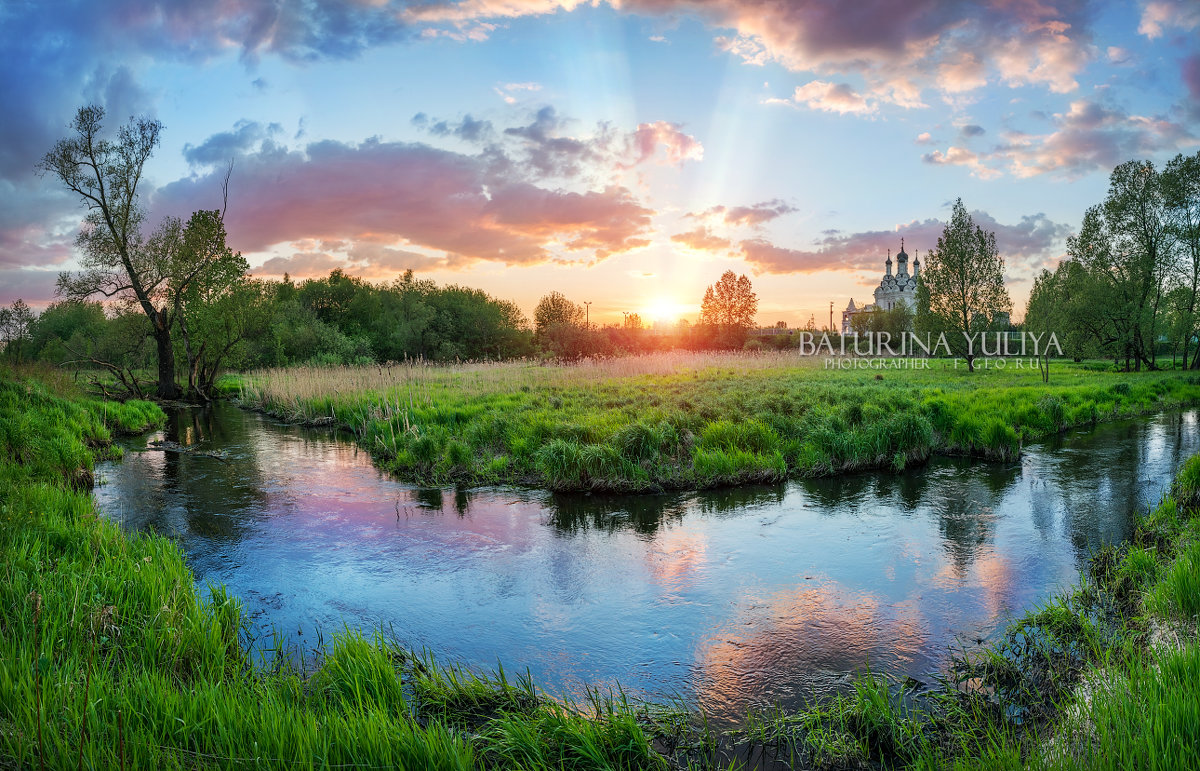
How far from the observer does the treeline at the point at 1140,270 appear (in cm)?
3366

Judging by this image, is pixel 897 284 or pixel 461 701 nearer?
pixel 461 701

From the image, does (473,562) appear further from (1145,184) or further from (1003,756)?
(1145,184)

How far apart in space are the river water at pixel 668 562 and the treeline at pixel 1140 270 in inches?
1084

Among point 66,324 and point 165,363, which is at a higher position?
point 66,324

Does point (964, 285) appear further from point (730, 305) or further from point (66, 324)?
point (66, 324)

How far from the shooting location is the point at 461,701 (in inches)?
173

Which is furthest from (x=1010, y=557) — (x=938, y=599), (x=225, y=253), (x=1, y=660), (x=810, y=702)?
(x=225, y=253)

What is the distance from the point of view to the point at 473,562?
777 cm

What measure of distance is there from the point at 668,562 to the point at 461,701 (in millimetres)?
3768

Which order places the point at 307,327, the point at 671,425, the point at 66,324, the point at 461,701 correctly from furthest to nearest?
the point at 66,324, the point at 307,327, the point at 671,425, the point at 461,701

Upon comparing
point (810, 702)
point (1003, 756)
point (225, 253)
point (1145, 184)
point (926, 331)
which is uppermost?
point (1145, 184)

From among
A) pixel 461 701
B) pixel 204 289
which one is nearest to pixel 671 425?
pixel 461 701

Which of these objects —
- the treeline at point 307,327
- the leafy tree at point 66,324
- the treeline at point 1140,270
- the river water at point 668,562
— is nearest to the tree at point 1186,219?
the treeline at point 1140,270

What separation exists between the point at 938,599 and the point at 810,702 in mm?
2707
